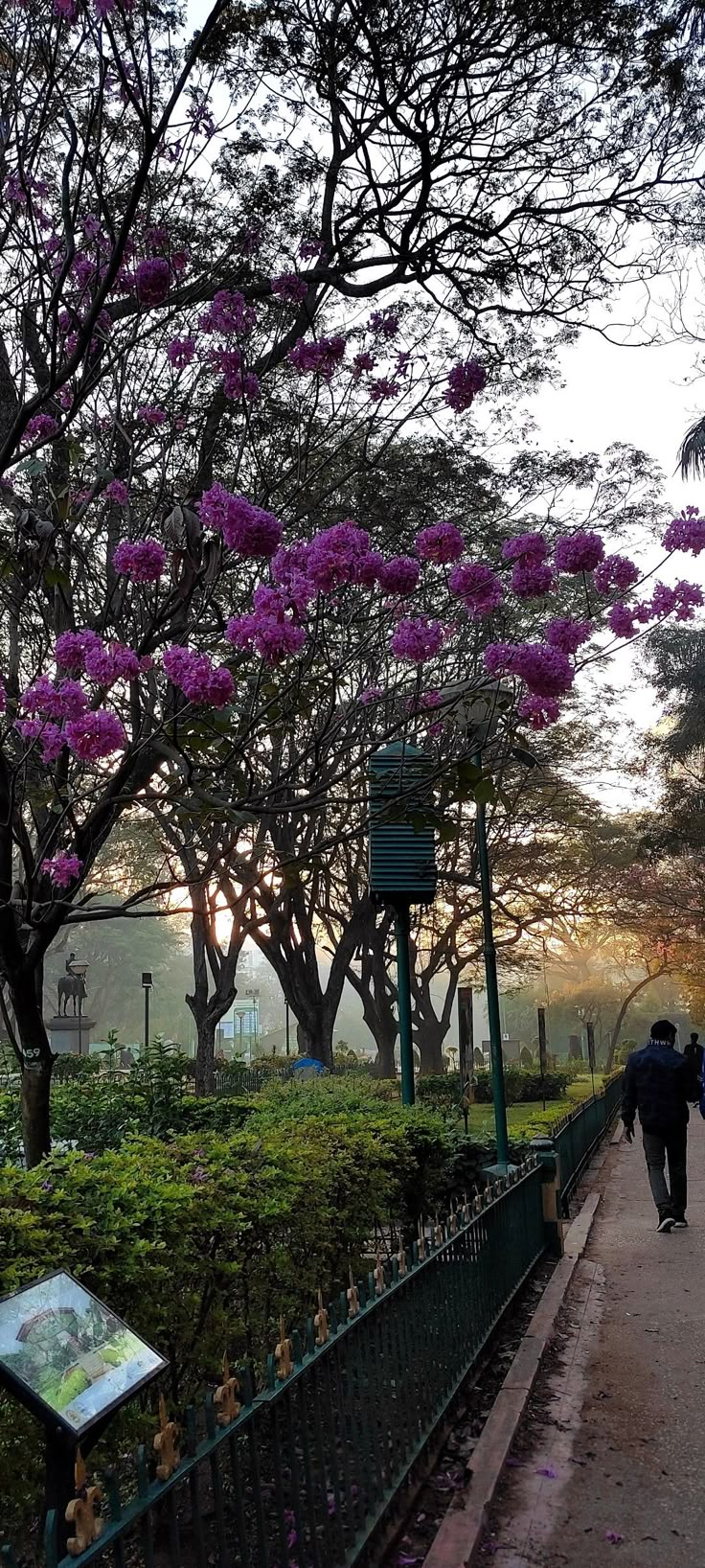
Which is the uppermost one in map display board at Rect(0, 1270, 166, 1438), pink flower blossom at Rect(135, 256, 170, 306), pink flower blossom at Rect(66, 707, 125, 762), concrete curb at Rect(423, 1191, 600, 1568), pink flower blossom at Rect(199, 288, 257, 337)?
pink flower blossom at Rect(199, 288, 257, 337)

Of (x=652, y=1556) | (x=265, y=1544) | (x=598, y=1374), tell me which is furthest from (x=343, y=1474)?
(x=598, y=1374)

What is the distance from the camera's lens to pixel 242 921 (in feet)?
67.8

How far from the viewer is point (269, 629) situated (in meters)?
4.18

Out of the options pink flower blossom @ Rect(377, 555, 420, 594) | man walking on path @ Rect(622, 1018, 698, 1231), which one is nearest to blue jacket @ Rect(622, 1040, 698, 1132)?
man walking on path @ Rect(622, 1018, 698, 1231)

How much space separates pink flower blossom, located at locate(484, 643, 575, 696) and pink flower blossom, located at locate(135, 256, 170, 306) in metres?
2.23

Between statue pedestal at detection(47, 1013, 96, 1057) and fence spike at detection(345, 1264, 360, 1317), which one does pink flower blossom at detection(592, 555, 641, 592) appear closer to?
fence spike at detection(345, 1264, 360, 1317)

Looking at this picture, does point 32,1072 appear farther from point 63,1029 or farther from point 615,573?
point 63,1029

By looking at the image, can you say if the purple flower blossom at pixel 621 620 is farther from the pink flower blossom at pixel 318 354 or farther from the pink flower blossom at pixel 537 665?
the pink flower blossom at pixel 318 354

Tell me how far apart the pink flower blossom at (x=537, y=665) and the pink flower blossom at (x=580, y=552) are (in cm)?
44

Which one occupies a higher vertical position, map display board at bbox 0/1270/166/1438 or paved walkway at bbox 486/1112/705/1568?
map display board at bbox 0/1270/166/1438

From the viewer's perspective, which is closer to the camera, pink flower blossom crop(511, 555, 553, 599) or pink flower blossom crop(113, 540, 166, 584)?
pink flower blossom crop(113, 540, 166, 584)

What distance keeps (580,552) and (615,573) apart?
0.57m

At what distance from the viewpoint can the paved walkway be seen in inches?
156

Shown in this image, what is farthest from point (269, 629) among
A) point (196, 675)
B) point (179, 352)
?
point (179, 352)
